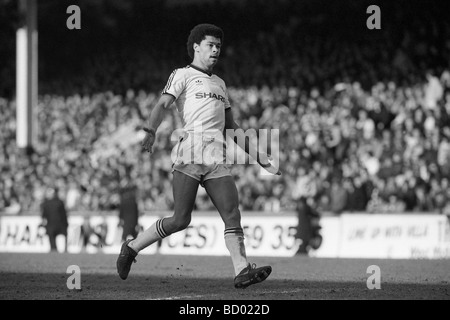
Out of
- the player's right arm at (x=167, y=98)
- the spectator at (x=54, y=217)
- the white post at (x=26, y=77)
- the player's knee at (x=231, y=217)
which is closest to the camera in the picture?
the player's right arm at (x=167, y=98)

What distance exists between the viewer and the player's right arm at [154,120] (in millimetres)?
9383

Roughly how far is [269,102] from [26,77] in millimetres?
8671

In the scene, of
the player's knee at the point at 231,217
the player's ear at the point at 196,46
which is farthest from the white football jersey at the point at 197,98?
the player's knee at the point at 231,217

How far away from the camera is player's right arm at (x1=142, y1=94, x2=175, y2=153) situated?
9.38 meters

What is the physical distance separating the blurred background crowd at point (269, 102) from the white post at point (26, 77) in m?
0.59

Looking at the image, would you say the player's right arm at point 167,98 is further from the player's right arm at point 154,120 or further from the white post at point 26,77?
the white post at point 26,77

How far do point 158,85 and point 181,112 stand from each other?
79.6 feet

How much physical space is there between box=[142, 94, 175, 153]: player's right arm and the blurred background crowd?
1362 centimetres

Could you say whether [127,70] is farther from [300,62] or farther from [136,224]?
[136,224]

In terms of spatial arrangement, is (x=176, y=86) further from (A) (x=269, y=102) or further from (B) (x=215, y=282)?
(A) (x=269, y=102)

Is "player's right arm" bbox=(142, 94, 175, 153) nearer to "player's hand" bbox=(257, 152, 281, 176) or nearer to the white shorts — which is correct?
the white shorts

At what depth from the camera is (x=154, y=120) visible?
9.57 metres

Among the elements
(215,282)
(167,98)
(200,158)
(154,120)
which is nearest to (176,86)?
(167,98)
